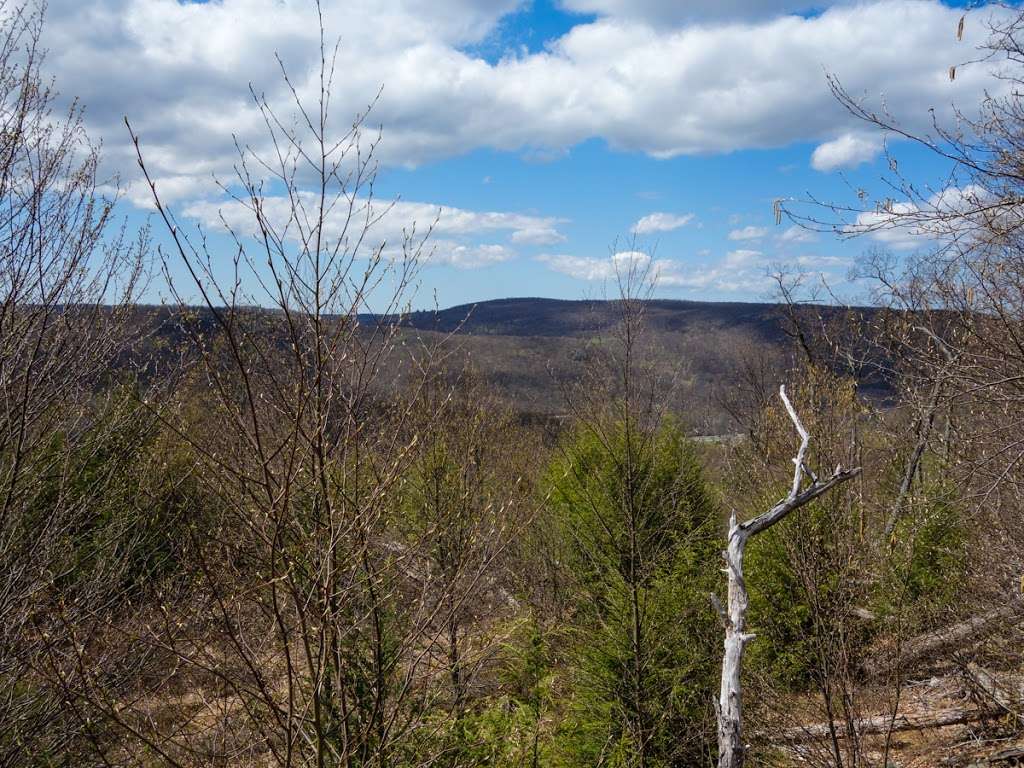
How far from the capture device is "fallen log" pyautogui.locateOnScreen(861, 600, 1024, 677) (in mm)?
8242

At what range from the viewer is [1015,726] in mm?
8383

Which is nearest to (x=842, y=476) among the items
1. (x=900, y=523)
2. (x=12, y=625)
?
(x=900, y=523)

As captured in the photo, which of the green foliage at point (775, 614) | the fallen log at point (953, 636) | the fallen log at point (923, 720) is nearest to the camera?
the fallen log at point (953, 636)

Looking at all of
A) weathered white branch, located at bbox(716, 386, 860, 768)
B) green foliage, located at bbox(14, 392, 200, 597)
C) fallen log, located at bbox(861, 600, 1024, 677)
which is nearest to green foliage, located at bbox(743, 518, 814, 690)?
fallen log, located at bbox(861, 600, 1024, 677)

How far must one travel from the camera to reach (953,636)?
9.33 m

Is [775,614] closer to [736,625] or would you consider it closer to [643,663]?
[643,663]

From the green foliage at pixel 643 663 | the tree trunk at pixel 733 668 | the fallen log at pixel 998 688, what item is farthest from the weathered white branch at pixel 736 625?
the fallen log at pixel 998 688

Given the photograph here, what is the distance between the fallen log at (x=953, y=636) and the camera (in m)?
8.24

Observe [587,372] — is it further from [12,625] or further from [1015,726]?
[12,625]

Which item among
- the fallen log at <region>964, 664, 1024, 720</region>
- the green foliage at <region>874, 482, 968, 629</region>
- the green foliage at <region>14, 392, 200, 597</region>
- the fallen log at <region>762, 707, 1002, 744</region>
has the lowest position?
the fallen log at <region>762, 707, 1002, 744</region>

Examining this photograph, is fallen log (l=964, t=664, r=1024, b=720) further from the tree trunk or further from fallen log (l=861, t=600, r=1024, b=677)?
the tree trunk

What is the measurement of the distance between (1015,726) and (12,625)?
1032 cm

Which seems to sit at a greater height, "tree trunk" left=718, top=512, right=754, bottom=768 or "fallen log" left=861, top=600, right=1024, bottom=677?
"tree trunk" left=718, top=512, right=754, bottom=768

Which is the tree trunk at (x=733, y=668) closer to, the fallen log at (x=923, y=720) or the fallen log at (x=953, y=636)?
the fallen log at (x=923, y=720)
